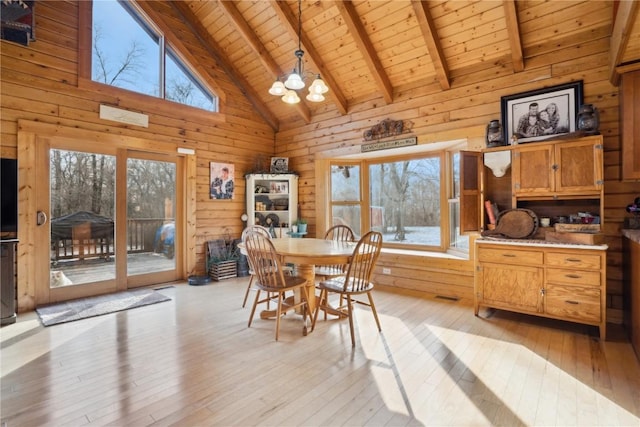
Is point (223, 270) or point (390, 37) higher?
point (390, 37)

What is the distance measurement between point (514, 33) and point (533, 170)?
143cm

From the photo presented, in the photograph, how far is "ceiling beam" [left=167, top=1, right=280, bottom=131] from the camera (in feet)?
16.2

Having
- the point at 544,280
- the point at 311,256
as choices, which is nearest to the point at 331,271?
the point at 311,256

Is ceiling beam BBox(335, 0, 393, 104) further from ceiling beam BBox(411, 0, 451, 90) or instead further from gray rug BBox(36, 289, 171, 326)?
gray rug BBox(36, 289, 171, 326)

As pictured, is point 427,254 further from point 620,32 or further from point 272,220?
point 620,32

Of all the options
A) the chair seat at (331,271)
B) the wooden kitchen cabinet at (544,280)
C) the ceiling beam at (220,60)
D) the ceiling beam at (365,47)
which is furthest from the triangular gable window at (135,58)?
the wooden kitchen cabinet at (544,280)

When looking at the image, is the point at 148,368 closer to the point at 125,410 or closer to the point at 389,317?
the point at 125,410

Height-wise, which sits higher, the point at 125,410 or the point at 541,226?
the point at 541,226

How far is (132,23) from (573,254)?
5982 mm

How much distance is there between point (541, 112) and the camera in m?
3.38

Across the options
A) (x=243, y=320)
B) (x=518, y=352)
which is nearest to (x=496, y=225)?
(x=518, y=352)

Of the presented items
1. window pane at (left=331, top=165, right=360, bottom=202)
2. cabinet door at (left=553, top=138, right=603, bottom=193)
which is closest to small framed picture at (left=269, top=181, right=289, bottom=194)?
window pane at (left=331, top=165, right=360, bottom=202)

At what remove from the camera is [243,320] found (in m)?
3.21

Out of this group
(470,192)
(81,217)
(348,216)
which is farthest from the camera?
(348,216)
